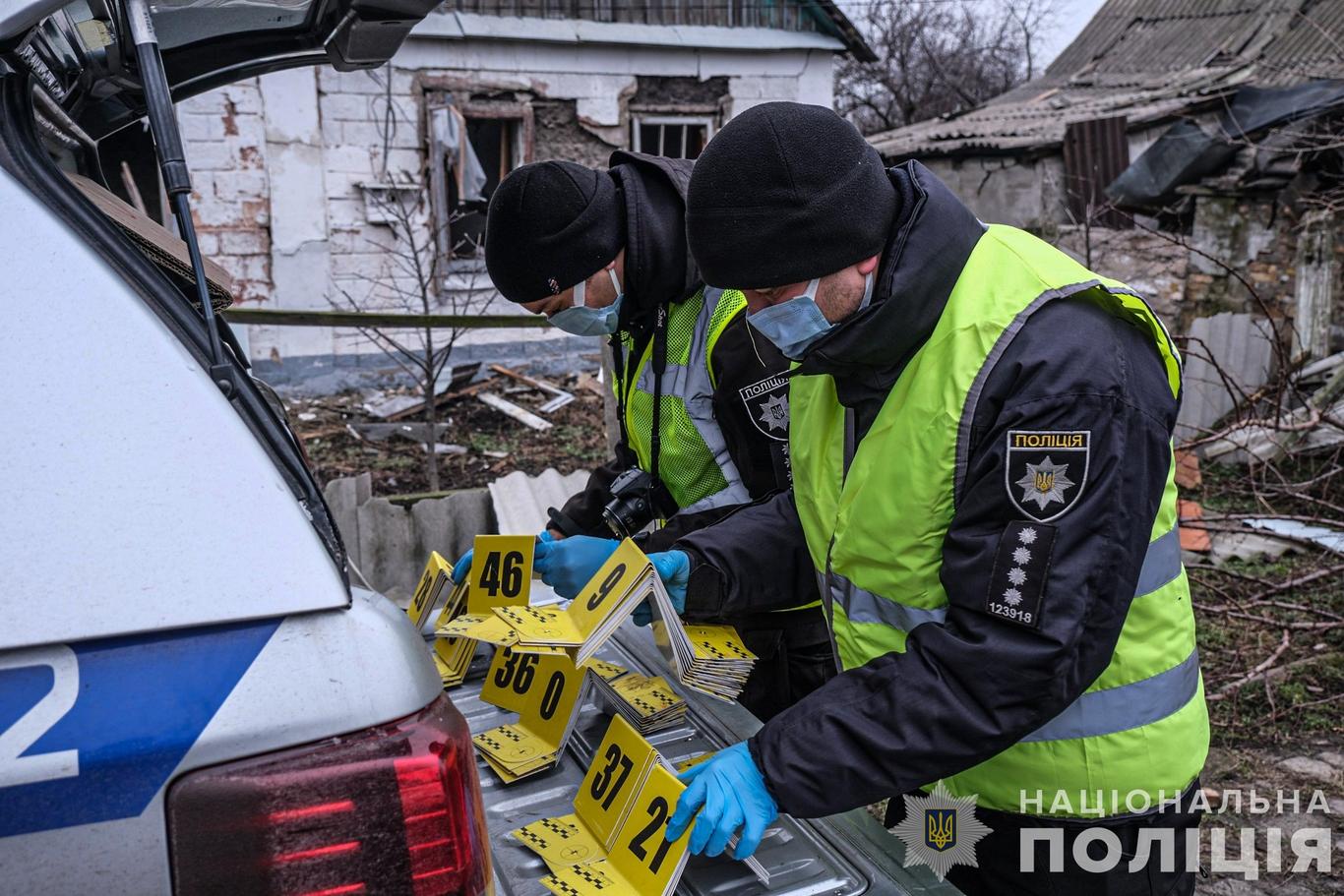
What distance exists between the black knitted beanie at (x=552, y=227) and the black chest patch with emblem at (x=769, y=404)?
0.52 meters

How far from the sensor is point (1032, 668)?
1.45 metres

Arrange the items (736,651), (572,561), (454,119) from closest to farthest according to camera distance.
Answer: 1. (736,651)
2. (572,561)
3. (454,119)

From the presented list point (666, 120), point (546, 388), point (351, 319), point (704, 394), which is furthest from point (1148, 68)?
point (704, 394)

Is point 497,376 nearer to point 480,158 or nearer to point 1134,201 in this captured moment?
point 480,158

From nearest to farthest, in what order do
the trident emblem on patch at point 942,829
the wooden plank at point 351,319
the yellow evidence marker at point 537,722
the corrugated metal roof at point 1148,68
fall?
the trident emblem on patch at point 942,829, the yellow evidence marker at point 537,722, the wooden plank at point 351,319, the corrugated metal roof at point 1148,68

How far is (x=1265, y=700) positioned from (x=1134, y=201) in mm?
7066

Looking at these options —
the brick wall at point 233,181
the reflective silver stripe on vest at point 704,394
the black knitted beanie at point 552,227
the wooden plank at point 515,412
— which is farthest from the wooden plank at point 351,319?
the brick wall at point 233,181

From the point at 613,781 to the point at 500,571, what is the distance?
2.60 feet

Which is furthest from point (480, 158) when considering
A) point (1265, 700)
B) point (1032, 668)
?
point (1032, 668)

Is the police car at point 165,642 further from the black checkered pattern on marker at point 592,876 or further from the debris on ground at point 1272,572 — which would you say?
the debris on ground at point 1272,572

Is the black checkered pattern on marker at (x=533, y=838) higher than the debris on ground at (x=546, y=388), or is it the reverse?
the black checkered pattern on marker at (x=533, y=838)

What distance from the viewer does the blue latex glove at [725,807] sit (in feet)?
5.15

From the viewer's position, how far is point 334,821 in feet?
3.61

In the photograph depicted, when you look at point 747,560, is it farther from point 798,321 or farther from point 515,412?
point 515,412
